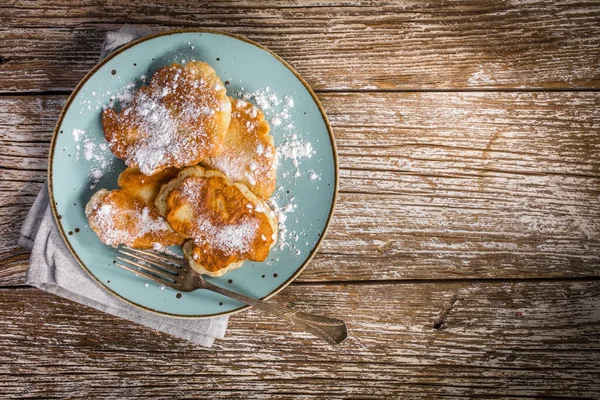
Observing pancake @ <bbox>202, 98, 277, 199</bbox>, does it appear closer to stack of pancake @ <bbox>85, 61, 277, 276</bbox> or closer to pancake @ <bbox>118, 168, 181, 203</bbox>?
stack of pancake @ <bbox>85, 61, 277, 276</bbox>

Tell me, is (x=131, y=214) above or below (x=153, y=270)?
above

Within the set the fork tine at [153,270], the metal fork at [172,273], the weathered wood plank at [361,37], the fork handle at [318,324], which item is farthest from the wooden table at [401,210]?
the fork tine at [153,270]

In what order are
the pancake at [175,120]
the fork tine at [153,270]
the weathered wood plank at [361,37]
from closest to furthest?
the pancake at [175,120] → the fork tine at [153,270] → the weathered wood plank at [361,37]

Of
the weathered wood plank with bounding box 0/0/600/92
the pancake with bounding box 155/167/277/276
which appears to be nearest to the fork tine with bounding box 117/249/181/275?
the pancake with bounding box 155/167/277/276

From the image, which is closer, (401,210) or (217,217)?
(217,217)

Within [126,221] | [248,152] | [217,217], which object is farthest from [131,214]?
[248,152]

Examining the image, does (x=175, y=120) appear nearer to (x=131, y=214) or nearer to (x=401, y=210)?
(x=131, y=214)

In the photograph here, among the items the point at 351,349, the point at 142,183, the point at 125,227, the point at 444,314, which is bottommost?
the point at 351,349

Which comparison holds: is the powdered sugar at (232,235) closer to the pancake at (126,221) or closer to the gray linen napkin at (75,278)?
the pancake at (126,221)
